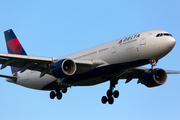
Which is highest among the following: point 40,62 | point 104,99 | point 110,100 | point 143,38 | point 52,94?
point 143,38

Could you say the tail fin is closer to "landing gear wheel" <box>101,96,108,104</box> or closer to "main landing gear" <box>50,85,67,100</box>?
"main landing gear" <box>50,85,67,100</box>

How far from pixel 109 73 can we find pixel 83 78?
2691mm

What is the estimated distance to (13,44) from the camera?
142 feet

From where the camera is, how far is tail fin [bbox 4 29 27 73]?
4216cm

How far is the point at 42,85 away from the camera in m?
36.3

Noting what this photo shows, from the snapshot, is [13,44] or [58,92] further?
[13,44]

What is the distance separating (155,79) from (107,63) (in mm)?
7424

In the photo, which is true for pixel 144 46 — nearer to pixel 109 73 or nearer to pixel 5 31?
pixel 109 73

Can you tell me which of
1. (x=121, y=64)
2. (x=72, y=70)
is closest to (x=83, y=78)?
(x=72, y=70)

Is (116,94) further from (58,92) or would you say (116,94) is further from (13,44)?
(13,44)

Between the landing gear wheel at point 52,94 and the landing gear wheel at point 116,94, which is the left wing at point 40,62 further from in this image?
the landing gear wheel at point 116,94

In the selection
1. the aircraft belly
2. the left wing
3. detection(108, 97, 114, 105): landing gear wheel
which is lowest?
detection(108, 97, 114, 105): landing gear wheel

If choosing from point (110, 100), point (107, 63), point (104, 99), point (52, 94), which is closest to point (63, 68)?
point (107, 63)

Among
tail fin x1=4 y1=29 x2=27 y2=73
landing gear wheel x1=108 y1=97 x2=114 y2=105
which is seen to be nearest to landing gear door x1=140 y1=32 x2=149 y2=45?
landing gear wheel x1=108 y1=97 x2=114 y2=105
